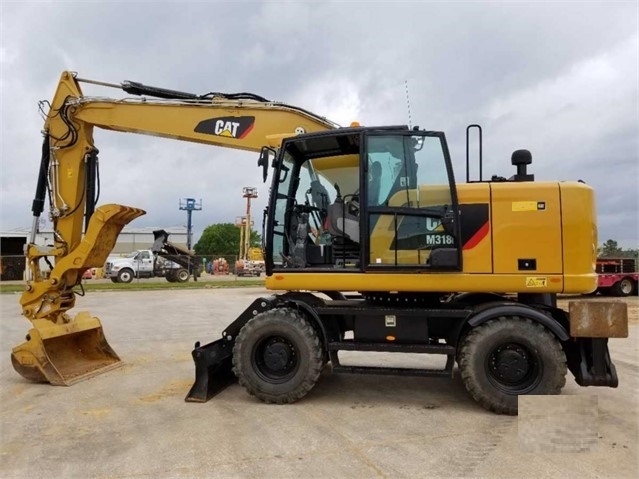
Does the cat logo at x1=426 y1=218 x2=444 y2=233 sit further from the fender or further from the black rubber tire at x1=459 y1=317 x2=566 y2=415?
the black rubber tire at x1=459 y1=317 x2=566 y2=415

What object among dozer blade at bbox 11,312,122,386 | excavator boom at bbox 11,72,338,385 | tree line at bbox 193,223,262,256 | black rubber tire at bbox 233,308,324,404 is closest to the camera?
black rubber tire at bbox 233,308,324,404

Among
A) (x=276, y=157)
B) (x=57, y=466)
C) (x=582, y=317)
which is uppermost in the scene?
(x=276, y=157)

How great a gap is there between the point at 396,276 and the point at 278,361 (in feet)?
5.38

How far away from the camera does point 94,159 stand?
7.18 m

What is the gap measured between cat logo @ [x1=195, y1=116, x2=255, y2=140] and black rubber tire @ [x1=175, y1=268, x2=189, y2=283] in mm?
25696

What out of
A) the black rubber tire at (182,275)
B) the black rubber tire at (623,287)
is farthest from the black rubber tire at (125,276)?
the black rubber tire at (623,287)

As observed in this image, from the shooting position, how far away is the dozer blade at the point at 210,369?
5.63m

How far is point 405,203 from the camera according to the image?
18.1ft

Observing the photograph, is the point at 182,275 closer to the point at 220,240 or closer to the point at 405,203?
the point at 405,203

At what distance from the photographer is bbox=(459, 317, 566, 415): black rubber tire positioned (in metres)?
5.12

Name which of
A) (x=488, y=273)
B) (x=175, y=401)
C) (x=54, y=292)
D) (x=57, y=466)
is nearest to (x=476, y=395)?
(x=488, y=273)

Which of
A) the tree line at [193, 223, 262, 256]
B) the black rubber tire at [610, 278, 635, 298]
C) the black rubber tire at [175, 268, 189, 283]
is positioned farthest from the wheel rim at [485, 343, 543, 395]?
the tree line at [193, 223, 262, 256]

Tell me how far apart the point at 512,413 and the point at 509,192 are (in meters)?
2.30

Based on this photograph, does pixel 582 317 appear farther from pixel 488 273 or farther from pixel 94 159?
pixel 94 159
